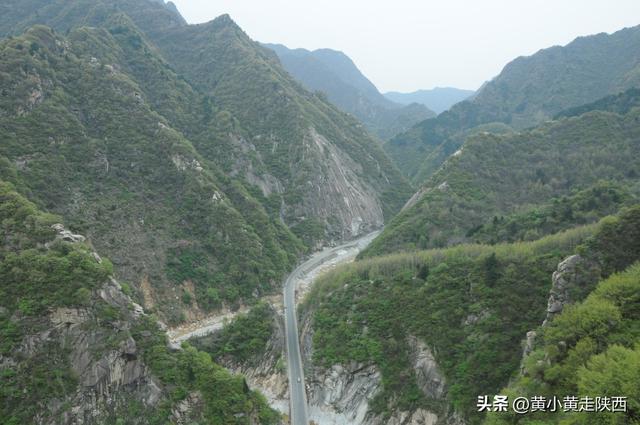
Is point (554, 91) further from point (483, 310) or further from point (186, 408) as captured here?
point (186, 408)

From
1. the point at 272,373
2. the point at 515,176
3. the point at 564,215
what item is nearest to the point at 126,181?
the point at 272,373

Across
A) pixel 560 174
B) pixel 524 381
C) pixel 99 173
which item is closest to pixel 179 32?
pixel 99 173

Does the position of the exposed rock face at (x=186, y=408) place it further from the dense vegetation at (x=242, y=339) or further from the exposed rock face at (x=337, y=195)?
the exposed rock face at (x=337, y=195)

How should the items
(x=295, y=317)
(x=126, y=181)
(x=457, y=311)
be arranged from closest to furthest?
(x=457, y=311)
(x=295, y=317)
(x=126, y=181)

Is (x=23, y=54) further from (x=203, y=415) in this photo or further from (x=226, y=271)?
(x=203, y=415)

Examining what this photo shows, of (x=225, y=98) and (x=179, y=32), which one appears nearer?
(x=225, y=98)

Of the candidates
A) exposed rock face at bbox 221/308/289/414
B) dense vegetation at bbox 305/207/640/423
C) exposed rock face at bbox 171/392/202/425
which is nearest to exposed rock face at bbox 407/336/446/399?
dense vegetation at bbox 305/207/640/423

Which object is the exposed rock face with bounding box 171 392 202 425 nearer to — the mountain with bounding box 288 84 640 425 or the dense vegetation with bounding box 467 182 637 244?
the mountain with bounding box 288 84 640 425
